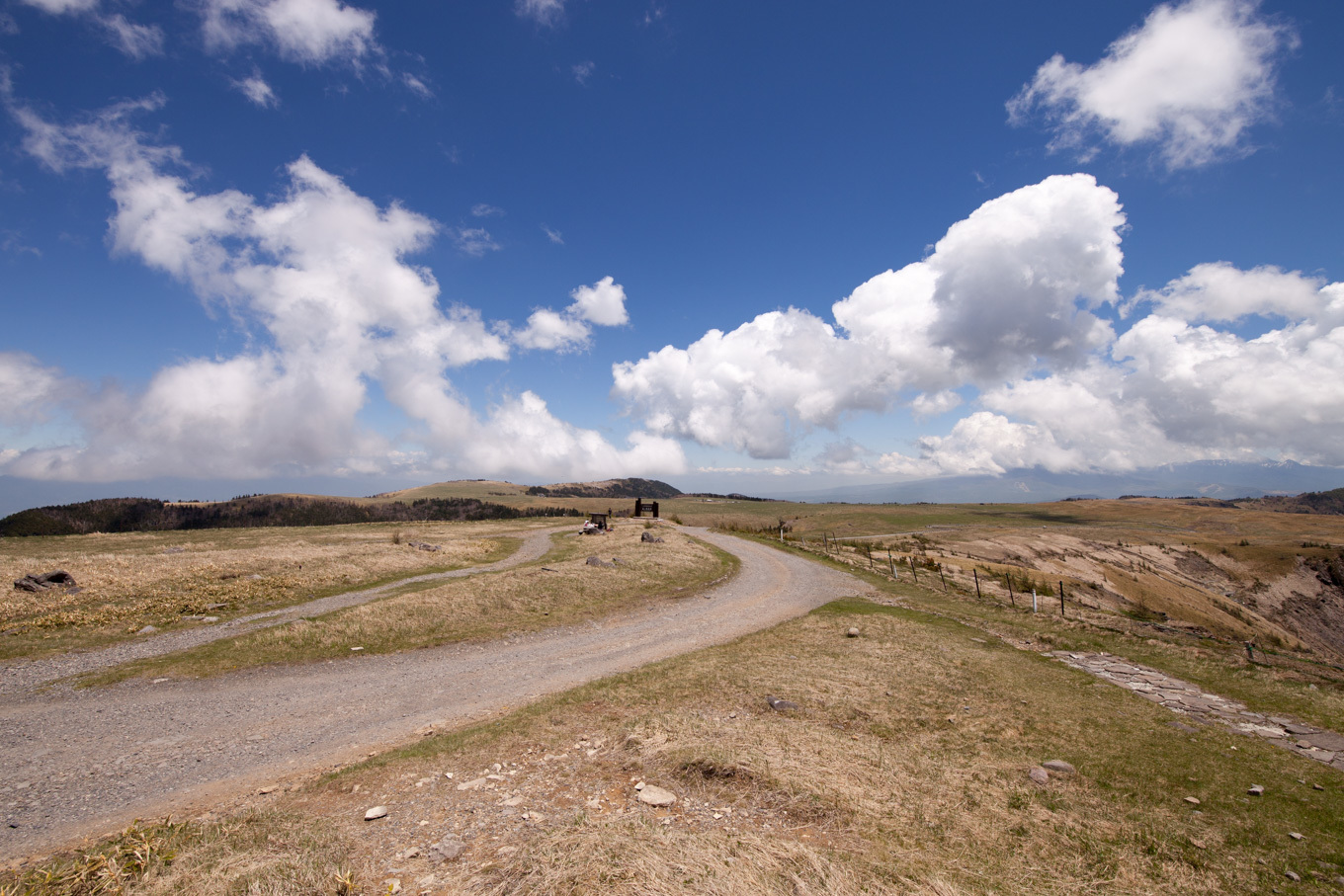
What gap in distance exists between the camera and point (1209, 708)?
11.2 m

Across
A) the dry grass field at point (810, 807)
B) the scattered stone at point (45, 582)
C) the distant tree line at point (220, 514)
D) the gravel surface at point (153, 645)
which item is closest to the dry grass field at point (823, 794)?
the dry grass field at point (810, 807)

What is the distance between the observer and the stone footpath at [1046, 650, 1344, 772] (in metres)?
9.21

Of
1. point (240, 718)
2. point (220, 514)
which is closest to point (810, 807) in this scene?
point (240, 718)

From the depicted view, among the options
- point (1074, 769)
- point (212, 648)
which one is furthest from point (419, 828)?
point (212, 648)

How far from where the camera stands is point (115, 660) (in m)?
15.1

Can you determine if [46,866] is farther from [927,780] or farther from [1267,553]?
[1267,553]

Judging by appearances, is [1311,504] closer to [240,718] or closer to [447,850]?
[447,850]

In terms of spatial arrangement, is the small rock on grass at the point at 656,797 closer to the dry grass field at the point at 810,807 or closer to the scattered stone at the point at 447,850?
the dry grass field at the point at 810,807

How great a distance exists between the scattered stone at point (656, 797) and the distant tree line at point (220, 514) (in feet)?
291

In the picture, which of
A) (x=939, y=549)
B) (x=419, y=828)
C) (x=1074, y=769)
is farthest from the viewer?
(x=939, y=549)

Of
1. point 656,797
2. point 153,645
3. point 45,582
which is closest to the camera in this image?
point 656,797

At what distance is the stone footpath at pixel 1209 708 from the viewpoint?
363 inches

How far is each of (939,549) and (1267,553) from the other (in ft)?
120

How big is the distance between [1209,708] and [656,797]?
496 inches
